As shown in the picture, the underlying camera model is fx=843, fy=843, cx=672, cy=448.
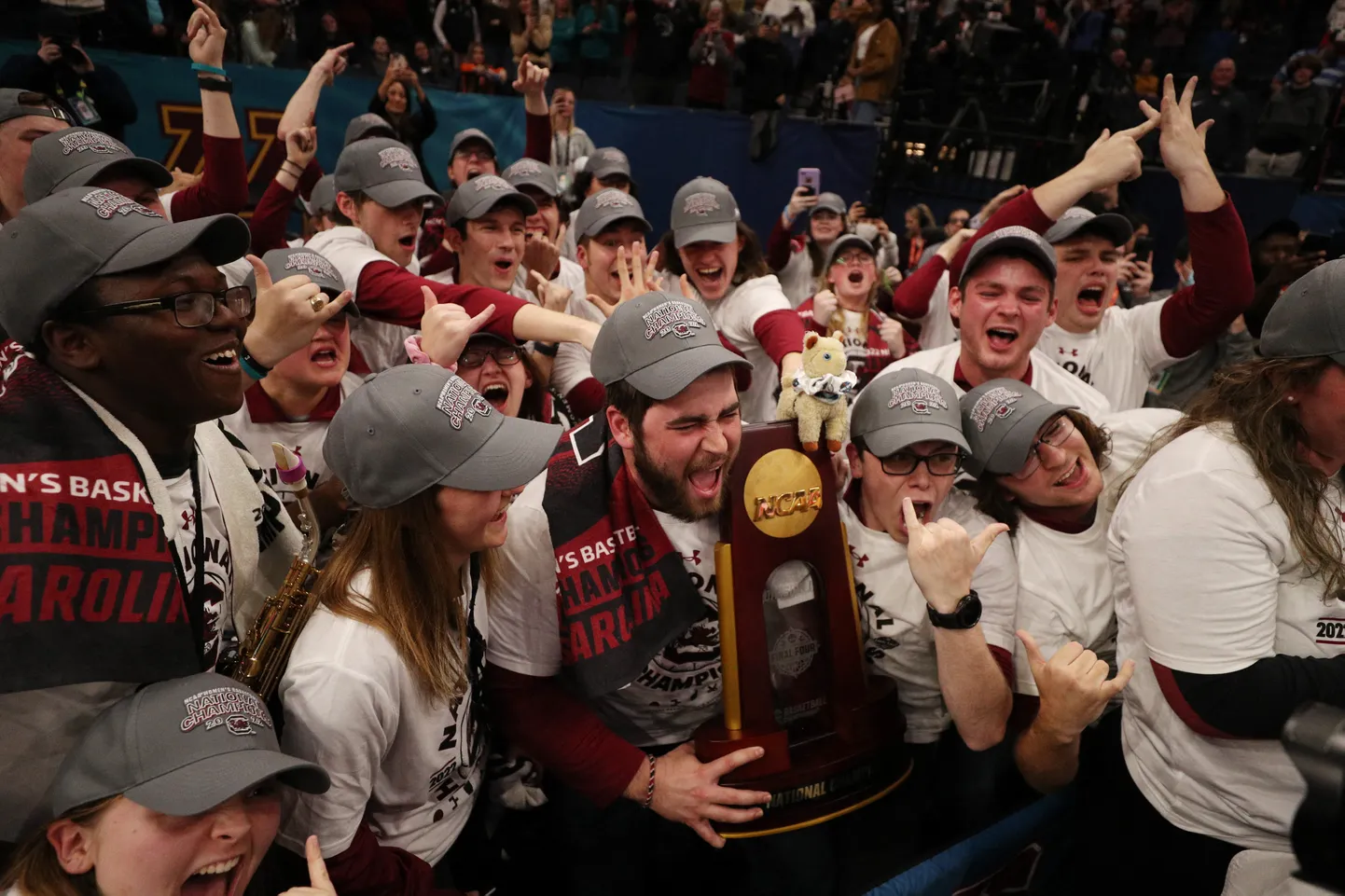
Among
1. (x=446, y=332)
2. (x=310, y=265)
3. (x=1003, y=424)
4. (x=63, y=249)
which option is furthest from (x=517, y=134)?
(x=63, y=249)

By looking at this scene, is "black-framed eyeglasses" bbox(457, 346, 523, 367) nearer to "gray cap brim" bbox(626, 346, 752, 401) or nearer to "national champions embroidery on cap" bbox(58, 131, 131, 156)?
"gray cap brim" bbox(626, 346, 752, 401)

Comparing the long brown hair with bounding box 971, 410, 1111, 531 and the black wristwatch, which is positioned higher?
the long brown hair with bounding box 971, 410, 1111, 531

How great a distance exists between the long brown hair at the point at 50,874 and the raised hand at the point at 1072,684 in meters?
1.95

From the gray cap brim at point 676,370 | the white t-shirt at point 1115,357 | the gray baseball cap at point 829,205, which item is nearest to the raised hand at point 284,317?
the gray cap brim at point 676,370

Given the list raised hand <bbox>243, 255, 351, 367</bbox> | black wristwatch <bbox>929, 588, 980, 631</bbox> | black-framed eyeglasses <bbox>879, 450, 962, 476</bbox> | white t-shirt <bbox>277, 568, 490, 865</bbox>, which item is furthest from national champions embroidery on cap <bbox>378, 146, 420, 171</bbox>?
black wristwatch <bbox>929, 588, 980, 631</bbox>

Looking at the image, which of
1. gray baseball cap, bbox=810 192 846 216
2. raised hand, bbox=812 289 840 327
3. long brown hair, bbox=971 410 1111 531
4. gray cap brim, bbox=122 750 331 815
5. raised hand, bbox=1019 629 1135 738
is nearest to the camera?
gray cap brim, bbox=122 750 331 815

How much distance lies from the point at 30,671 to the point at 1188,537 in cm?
222

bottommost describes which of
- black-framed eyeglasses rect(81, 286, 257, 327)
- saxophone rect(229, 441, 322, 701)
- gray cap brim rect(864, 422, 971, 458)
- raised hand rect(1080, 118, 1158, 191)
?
saxophone rect(229, 441, 322, 701)

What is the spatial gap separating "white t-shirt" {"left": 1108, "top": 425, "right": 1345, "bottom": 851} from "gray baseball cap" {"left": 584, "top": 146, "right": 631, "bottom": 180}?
5.04 meters

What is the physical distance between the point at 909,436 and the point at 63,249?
6.26 feet

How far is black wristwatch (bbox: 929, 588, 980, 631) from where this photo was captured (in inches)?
79.2

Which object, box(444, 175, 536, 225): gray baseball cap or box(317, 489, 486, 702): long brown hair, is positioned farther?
box(444, 175, 536, 225): gray baseball cap

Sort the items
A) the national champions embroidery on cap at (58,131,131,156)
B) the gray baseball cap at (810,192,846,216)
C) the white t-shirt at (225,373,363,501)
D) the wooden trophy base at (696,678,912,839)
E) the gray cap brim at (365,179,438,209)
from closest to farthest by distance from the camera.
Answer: the wooden trophy base at (696,678,912,839) → the national champions embroidery on cap at (58,131,131,156) → the white t-shirt at (225,373,363,501) → the gray cap brim at (365,179,438,209) → the gray baseball cap at (810,192,846,216)

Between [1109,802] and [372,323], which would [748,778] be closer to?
[1109,802]
